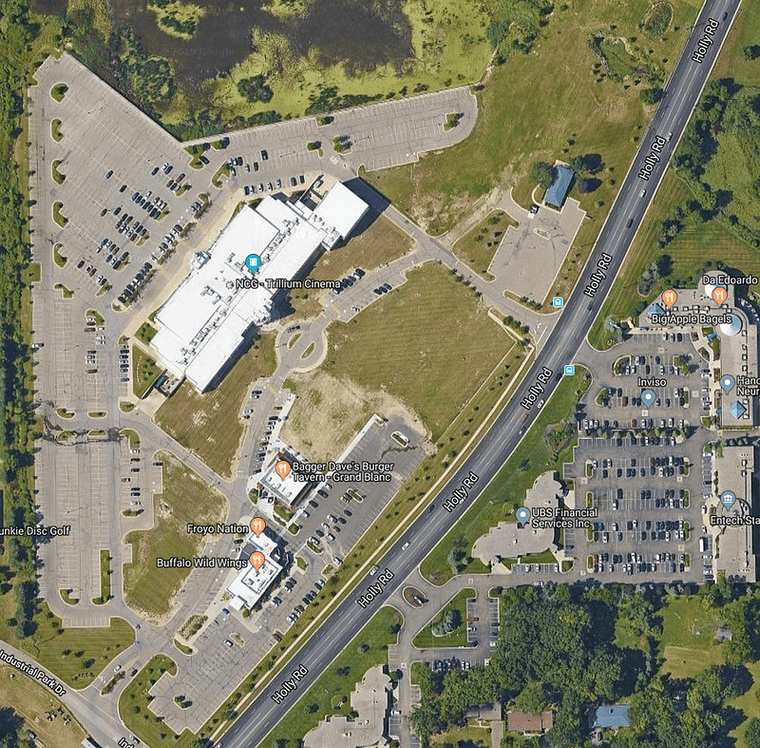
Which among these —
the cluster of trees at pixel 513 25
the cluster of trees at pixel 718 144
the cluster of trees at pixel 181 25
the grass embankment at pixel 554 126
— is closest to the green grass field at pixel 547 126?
the grass embankment at pixel 554 126

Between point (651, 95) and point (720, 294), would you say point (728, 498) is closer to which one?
point (720, 294)

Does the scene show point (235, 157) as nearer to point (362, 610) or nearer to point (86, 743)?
point (362, 610)

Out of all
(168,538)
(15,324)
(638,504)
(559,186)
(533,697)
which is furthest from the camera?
(638,504)

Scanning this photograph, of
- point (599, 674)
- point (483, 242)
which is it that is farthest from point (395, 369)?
point (599, 674)

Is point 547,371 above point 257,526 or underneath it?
above

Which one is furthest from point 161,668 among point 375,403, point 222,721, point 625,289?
point 625,289

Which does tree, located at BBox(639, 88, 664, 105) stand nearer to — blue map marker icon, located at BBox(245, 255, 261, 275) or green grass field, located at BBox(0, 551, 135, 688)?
blue map marker icon, located at BBox(245, 255, 261, 275)

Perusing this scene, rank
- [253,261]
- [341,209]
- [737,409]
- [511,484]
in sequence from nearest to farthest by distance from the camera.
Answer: [341,209] → [253,261] → [511,484] → [737,409]
